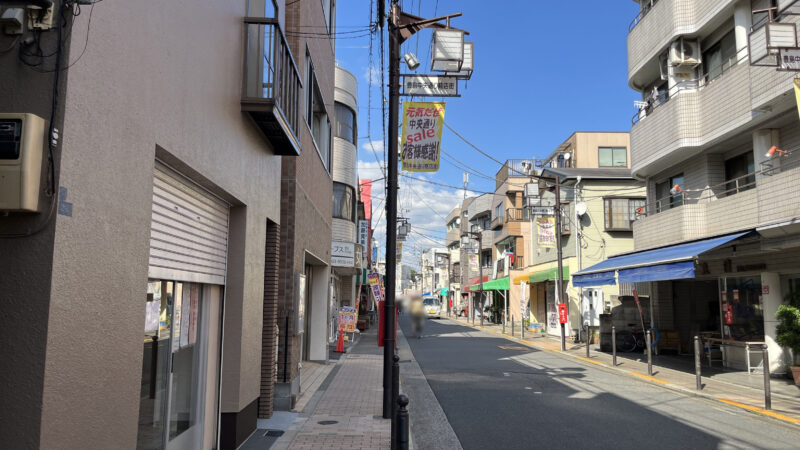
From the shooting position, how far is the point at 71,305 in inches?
119

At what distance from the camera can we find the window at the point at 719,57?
49.3 feet

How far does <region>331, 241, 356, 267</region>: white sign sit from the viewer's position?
20725 mm

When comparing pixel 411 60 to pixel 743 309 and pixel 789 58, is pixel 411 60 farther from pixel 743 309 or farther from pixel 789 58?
pixel 743 309

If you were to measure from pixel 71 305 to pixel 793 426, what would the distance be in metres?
10.4

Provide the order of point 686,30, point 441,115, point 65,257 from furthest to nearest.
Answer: point 686,30 < point 441,115 < point 65,257

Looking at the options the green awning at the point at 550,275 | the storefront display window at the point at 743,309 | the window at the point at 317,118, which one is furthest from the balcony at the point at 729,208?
the window at the point at 317,118

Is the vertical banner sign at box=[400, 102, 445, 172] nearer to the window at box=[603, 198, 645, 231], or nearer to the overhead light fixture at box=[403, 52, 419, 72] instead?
the overhead light fixture at box=[403, 52, 419, 72]

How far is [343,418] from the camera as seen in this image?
917 cm

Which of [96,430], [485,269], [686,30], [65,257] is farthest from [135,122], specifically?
[485,269]

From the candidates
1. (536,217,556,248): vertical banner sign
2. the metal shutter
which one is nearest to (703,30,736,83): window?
(536,217,556,248): vertical banner sign

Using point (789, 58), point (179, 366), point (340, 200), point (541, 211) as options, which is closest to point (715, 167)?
point (789, 58)

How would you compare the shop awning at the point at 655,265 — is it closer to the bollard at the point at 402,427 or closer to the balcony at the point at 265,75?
the bollard at the point at 402,427

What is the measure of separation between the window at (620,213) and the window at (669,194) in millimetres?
8888

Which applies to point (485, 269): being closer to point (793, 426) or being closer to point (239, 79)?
point (793, 426)
